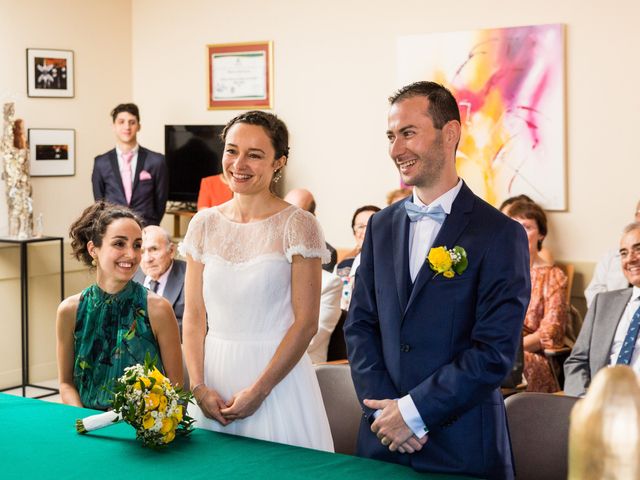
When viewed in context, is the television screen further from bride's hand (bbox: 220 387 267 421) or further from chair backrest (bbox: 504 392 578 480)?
chair backrest (bbox: 504 392 578 480)

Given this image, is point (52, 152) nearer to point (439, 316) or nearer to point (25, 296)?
point (25, 296)

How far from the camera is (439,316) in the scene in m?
2.26

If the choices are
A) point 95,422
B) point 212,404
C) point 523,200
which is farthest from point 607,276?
point 95,422

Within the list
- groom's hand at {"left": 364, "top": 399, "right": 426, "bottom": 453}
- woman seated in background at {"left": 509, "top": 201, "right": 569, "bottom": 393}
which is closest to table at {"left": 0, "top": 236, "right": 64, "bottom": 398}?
woman seated in background at {"left": 509, "top": 201, "right": 569, "bottom": 393}

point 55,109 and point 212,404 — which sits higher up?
point 55,109

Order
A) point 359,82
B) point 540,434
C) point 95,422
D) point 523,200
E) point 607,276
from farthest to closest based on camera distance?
point 359,82 → point 523,200 → point 607,276 → point 540,434 → point 95,422

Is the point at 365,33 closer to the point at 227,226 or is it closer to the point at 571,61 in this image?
the point at 571,61

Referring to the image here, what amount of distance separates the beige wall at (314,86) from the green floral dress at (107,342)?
3.62 metres

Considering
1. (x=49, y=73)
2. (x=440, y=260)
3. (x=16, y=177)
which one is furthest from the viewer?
(x=49, y=73)

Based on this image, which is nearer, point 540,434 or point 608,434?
point 608,434

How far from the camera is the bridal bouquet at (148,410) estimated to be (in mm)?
2174

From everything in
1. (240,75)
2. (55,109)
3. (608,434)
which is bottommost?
(608,434)

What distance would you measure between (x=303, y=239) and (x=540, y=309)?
112 inches

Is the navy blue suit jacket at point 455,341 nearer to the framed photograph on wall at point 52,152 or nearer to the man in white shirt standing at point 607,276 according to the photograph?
the man in white shirt standing at point 607,276
